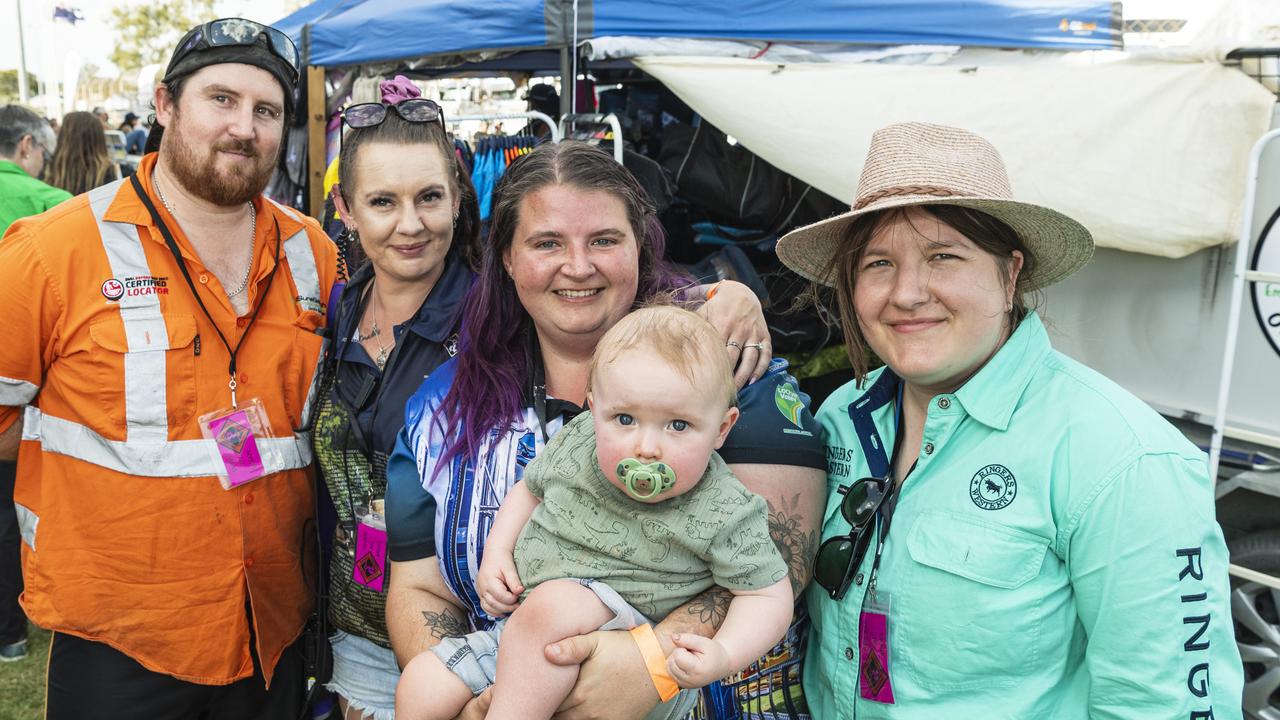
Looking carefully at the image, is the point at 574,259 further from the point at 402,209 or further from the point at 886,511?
the point at 886,511

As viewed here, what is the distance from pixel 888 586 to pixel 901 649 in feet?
A: 0.43

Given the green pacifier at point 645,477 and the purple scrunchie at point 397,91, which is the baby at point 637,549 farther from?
the purple scrunchie at point 397,91

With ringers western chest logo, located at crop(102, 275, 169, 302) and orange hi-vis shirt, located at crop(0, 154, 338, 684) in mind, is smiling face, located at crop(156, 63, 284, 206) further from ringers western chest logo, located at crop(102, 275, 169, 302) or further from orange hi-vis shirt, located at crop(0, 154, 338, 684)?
ringers western chest logo, located at crop(102, 275, 169, 302)

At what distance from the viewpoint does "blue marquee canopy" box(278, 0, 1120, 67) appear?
599cm

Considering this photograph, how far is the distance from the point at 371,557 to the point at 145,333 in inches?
37.7

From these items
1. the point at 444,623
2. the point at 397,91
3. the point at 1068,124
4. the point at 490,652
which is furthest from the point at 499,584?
the point at 1068,124

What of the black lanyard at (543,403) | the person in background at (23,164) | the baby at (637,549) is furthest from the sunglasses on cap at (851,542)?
the person in background at (23,164)

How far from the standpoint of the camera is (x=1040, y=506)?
184cm

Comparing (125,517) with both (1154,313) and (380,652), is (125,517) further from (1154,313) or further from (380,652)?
(1154,313)

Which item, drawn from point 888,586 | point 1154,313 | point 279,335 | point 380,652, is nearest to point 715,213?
point 1154,313

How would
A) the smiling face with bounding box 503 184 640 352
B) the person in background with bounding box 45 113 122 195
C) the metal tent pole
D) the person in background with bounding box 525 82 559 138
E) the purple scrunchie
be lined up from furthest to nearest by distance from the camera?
the person in background with bounding box 525 82 559 138, the person in background with bounding box 45 113 122 195, the metal tent pole, the purple scrunchie, the smiling face with bounding box 503 184 640 352

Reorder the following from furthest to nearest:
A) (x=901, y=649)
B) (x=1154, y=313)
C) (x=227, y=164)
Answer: (x=1154, y=313), (x=227, y=164), (x=901, y=649)

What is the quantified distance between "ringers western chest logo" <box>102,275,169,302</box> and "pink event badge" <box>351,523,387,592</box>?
949 mm

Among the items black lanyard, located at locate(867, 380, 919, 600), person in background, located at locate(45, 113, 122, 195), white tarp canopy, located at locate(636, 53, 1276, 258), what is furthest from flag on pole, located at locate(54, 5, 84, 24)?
black lanyard, located at locate(867, 380, 919, 600)
